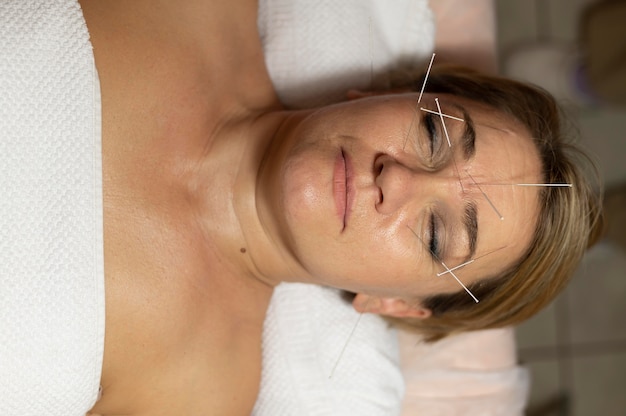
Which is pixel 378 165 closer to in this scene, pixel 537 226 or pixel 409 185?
pixel 409 185

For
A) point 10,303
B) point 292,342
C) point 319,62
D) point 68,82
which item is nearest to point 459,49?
point 319,62

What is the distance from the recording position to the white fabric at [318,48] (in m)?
1.53

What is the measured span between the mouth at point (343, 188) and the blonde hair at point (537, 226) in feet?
1.12

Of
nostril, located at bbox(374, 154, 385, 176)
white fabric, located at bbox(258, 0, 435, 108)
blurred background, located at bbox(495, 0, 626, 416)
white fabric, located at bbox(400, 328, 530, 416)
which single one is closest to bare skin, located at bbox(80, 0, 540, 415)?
nostril, located at bbox(374, 154, 385, 176)

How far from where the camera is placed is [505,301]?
1404 mm

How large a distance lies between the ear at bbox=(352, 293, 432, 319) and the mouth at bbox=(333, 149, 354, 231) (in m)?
0.30

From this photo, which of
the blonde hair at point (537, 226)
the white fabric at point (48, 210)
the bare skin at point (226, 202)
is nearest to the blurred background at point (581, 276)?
the blonde hair at point (537, 226)

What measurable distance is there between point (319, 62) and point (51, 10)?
0.63m

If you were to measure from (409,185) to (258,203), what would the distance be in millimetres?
335

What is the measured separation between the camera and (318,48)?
1.54 meters

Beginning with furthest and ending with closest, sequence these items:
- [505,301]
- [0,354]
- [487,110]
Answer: [505,301], [487,110], [0,354]

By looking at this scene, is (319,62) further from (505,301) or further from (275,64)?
(505,301)

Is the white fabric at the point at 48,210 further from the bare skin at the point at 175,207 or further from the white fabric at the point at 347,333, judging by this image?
the white fabric at the point at 347,333

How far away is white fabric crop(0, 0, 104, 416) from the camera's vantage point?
104cm
